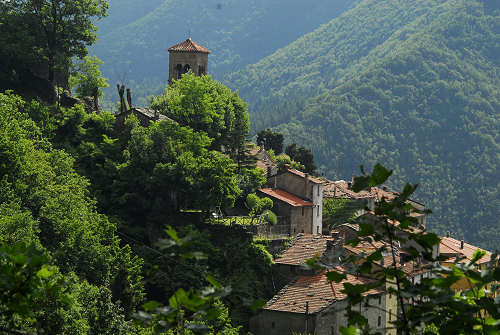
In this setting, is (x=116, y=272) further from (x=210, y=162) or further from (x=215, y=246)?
(x=210, y=162)

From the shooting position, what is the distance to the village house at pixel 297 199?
55.7 metres

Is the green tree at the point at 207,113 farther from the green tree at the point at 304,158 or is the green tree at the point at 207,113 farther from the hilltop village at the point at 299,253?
the green tree at the point at 304,158

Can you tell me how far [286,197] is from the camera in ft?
189

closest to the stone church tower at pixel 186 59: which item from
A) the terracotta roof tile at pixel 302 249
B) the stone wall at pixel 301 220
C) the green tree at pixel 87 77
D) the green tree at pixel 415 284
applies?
the green tree at pixel 87 77

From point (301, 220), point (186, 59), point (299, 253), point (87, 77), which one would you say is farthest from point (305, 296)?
point (186, 59)

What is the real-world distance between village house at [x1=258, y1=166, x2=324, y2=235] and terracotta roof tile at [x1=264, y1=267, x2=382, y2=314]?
22.2 ft

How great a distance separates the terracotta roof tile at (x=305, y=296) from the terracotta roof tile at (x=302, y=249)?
1.35 meters

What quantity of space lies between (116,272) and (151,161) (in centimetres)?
932

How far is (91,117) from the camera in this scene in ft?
179

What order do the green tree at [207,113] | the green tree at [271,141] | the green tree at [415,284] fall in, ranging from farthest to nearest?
the green tree at [271,141] → the green tree at [207,113] → the green tree at [415,284]

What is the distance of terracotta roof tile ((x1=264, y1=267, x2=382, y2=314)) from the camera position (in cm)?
4619

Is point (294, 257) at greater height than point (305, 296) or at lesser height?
greater

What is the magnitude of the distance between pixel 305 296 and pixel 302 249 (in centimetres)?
435

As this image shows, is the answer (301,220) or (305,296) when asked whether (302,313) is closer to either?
(305,296)
